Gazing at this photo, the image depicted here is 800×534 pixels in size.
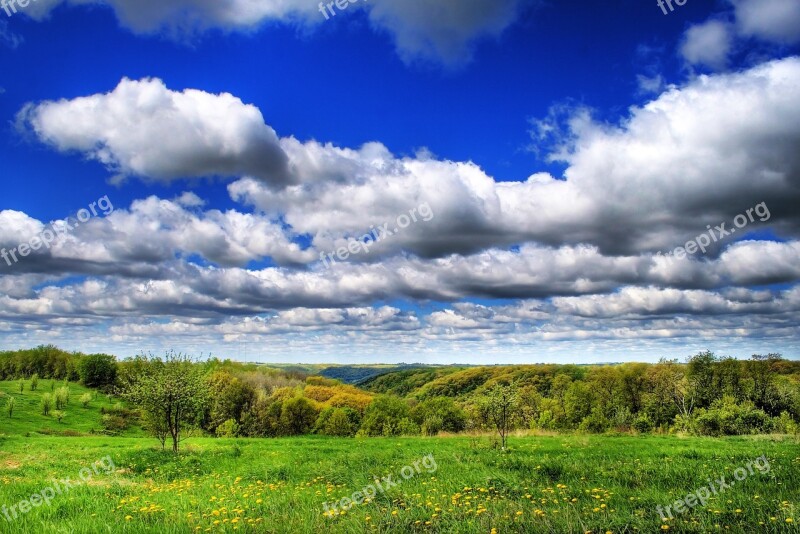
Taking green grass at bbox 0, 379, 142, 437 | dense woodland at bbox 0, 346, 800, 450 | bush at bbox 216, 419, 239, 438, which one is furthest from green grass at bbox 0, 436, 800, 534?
green grass at bbox 0, 379, 142, 437

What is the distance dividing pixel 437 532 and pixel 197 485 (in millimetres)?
9071

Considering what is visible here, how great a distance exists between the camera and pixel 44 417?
7925 cm

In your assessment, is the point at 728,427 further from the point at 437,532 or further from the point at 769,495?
the point at 437,532

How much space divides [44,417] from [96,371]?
52708 mm

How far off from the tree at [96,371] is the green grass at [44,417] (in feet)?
53.2

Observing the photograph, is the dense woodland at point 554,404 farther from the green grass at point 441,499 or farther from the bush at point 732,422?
the green grass at point 441,499

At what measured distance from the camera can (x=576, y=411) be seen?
88.9 metres

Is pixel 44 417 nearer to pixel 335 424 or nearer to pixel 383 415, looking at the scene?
pixel 335 424

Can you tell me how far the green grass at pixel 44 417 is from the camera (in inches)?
2628

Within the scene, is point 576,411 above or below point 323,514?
below

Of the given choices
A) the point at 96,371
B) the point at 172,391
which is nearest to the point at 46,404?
the point at 96,371

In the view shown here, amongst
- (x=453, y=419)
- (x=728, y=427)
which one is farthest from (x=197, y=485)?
(x=453, y=419)

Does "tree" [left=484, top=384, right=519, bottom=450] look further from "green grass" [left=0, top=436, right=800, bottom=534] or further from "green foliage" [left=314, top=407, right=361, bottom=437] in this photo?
"green foliage" [left=314, top=407, right=361, bottom=437]

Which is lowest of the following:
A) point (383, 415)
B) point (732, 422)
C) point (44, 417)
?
point (383, 415)
